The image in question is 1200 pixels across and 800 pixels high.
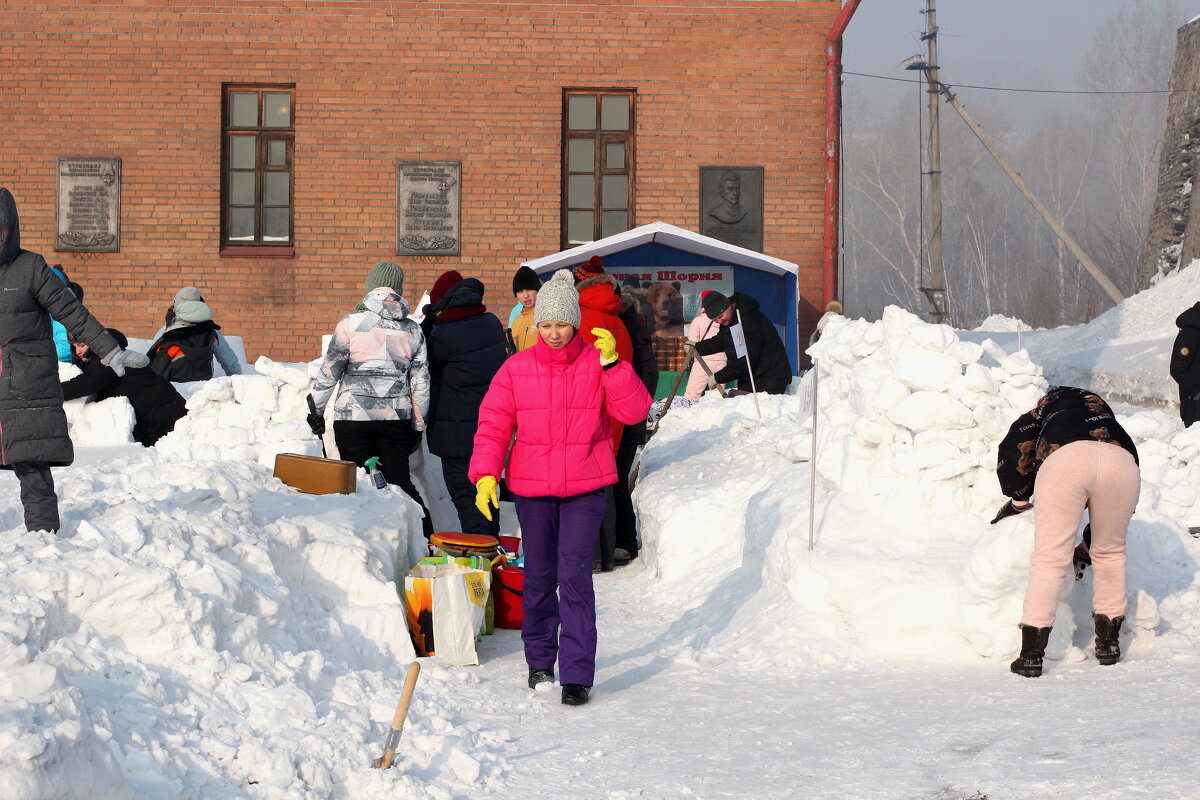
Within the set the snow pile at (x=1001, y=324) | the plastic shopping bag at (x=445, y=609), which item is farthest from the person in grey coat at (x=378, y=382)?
the snow pile at (x=1001, y=324)

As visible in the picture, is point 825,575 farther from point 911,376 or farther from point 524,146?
point 524,146

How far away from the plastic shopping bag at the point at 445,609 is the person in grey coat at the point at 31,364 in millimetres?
1623

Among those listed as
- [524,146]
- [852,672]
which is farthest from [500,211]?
[852,672]

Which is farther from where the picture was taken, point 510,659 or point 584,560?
point 510,659

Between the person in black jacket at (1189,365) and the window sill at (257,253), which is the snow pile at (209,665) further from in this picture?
the window sill at (257,253)

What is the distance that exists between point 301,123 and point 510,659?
12517mm

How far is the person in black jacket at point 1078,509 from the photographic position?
17.8ft

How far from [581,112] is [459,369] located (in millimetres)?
9941

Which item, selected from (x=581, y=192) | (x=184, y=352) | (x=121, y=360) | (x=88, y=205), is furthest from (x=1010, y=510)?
(x=88, y=205)

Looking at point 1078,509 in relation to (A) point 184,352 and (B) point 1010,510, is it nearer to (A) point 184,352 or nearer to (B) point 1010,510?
(B) point 1010,510

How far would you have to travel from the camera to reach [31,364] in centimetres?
570

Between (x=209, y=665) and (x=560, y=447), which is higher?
(x=560, y=447)

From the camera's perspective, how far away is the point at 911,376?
22.3ft

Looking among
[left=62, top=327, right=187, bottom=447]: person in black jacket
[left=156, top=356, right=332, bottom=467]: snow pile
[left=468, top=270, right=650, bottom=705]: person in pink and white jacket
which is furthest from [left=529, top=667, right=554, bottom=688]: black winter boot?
[left=62, top=327, right=187, bottom=447]: person in black jacket
